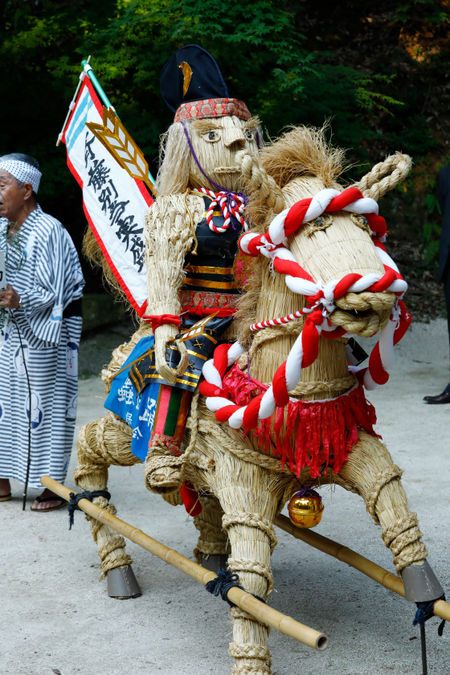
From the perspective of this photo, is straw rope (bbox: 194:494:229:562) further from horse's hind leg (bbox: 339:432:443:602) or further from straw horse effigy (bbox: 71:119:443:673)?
horse's hind leg (bbox: 339:432:443:602)

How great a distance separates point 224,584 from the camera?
2.28m

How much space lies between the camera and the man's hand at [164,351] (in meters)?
2.40

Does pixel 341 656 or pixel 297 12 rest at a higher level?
pixel 297 12

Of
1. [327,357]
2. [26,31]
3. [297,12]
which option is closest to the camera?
[327,357]

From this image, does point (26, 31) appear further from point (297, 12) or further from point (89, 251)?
point (89, 251)

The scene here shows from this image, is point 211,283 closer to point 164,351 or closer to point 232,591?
point 164,351

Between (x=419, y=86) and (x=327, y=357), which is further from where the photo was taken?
(x=419, y=86)

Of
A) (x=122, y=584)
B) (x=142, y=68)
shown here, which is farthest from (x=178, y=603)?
(x=142, y=68)

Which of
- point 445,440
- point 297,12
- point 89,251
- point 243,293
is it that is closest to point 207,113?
point 243,293

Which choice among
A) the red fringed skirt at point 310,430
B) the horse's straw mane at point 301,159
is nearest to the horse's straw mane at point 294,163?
the horse's straw mane at point 301,159

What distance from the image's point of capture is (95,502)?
330cm

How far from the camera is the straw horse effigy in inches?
81.5

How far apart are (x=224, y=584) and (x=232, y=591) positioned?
0.05m

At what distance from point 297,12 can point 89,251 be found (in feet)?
26.1
